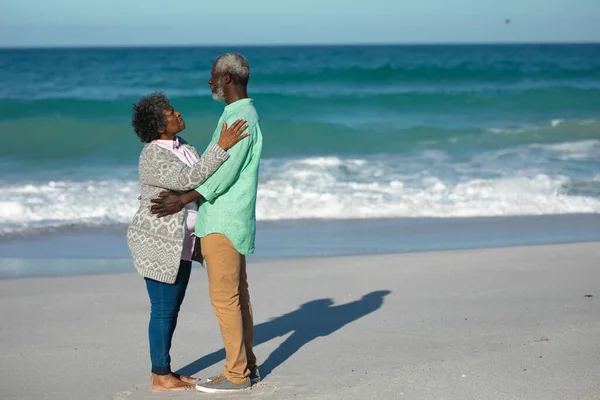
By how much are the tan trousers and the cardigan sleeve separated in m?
0.27

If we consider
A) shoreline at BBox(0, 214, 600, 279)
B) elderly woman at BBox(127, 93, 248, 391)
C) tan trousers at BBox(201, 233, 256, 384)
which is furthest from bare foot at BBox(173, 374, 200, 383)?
shoreline at BBox(0, 214, 600, 279)

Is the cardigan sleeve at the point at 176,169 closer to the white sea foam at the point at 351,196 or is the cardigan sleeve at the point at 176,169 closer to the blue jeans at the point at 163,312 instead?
the blue jeans at the point at 163,312

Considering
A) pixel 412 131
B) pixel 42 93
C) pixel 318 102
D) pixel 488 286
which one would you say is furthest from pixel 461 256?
pixel 42 93

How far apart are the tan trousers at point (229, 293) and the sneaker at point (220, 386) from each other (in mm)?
19

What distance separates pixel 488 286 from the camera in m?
6.10

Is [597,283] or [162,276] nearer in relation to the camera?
[162,276]

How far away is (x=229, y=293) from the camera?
3.76 metres

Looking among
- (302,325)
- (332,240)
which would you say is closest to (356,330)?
(302,325)

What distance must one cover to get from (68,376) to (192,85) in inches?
1045

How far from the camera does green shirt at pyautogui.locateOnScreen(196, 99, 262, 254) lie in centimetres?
363

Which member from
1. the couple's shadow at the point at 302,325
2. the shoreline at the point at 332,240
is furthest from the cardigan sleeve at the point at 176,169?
the shoreline at the point at 332,240

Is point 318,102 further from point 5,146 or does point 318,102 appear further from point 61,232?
point 61,232

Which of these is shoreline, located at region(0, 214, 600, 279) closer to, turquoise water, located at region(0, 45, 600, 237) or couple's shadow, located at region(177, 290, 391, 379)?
turquoise water, located at region(0, 45, 600, 237)

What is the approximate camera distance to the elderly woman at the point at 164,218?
12.0 ft
